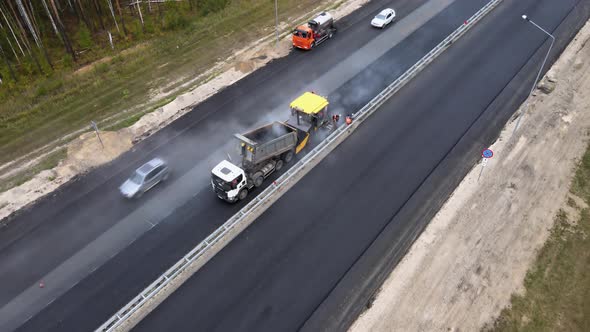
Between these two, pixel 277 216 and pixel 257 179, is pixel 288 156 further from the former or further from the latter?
pixel 277 216

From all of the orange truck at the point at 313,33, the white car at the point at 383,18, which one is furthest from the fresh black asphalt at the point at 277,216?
the white car at the point at 383,18

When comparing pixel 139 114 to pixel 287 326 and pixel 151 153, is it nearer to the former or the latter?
pixel 151 153

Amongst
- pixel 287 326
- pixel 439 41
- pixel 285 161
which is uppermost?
pixel 439 41

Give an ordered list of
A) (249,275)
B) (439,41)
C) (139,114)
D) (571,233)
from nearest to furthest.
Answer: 1. (249,275)
2. (571,233)
3. (139,114)
4. (439,41)

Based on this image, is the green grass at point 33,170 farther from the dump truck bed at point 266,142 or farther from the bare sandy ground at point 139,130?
the dump truck bed at point 266,142

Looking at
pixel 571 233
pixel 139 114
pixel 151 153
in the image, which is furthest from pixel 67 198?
pixel 571 233

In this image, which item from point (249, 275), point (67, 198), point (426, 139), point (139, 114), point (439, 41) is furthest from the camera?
point (439, 41)
